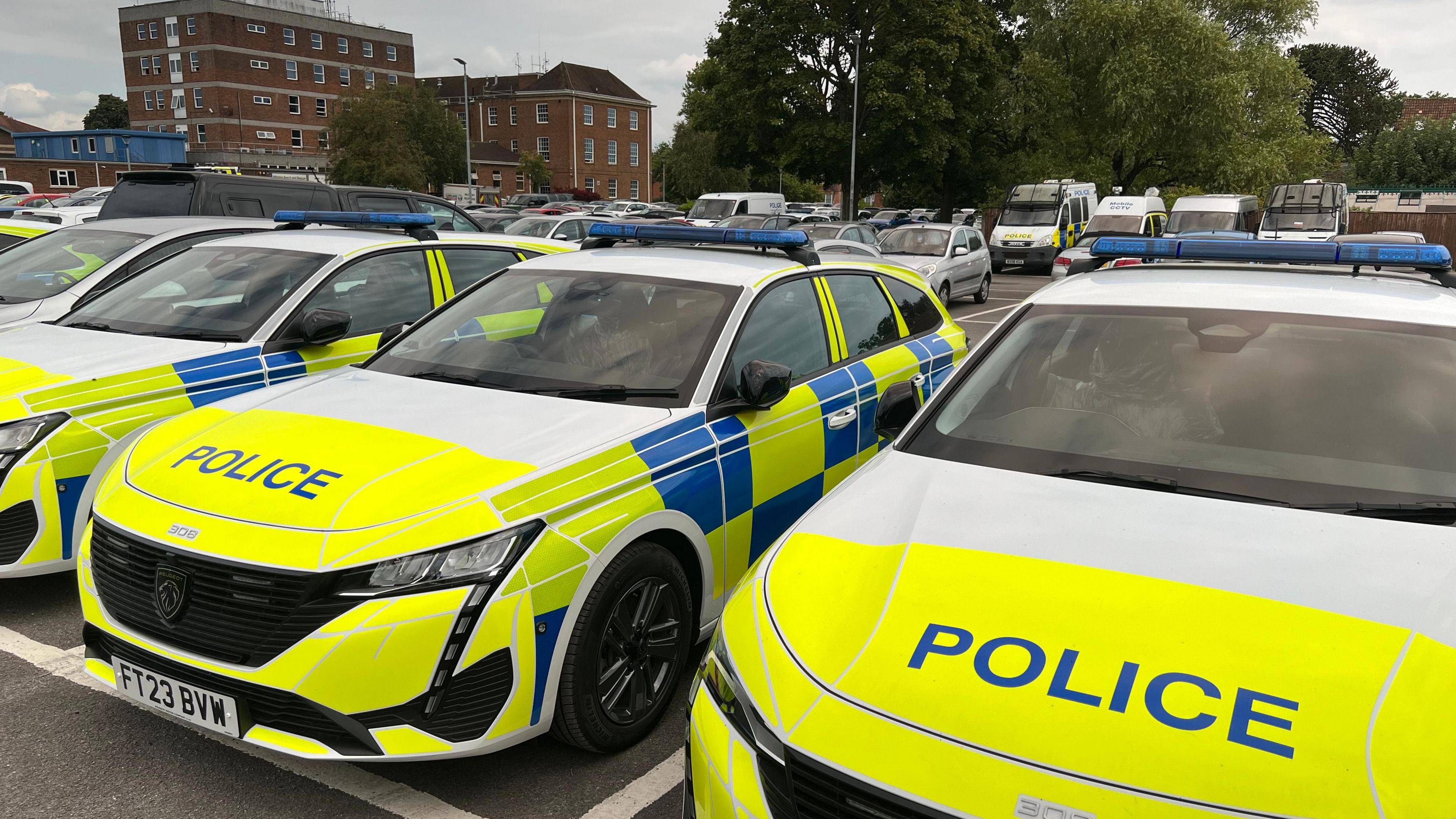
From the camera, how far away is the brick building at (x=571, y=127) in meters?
82.4

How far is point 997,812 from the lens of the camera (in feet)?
5.38

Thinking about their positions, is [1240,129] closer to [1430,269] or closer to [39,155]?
[1430,269]

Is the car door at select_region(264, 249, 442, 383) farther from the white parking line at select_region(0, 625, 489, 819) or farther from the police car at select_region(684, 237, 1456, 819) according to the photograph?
the police car at select_region(684, 237, 1456, 819)

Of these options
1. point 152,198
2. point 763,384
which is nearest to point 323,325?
point 763,384

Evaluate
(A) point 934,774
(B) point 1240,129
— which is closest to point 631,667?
(A) point 934,774

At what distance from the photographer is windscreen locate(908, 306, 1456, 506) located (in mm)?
2488

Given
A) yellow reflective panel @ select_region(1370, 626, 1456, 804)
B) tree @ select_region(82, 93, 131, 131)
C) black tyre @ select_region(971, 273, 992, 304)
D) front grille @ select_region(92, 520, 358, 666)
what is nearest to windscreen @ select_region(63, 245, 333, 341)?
front grille @ select_region(92, 520, 358, 666)

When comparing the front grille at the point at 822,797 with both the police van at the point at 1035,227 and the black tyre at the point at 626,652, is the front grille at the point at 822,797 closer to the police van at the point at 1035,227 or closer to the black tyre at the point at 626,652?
the black tyre at the point at 626,652

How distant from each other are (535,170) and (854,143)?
4375 cm

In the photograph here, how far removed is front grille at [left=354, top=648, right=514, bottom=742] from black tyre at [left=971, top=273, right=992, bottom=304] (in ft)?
54.8

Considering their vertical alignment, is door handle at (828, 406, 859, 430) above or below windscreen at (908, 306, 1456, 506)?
below

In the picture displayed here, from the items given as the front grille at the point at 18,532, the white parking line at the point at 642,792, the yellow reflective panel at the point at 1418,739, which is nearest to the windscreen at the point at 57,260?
the front grille at the point at 18,532

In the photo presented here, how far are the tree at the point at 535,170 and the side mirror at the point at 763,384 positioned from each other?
7065 centimetres

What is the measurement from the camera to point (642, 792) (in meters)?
3.01
